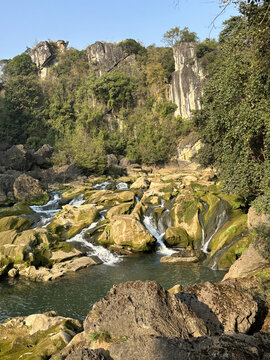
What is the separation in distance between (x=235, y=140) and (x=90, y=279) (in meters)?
9.98

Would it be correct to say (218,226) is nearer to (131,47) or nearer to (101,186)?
(101,186)

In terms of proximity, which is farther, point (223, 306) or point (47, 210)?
point (47, 210)

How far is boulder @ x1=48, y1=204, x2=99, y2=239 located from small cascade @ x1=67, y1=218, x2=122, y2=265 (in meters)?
0.53

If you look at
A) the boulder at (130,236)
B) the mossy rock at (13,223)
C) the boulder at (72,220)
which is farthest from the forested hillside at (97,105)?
the boulder at (130,236)

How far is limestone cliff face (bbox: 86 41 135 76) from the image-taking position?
222 feet

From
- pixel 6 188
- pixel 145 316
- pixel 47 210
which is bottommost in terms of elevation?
pixel 47 210

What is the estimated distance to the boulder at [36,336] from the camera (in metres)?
6.98

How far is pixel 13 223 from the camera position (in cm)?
2038

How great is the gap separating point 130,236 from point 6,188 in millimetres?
17884

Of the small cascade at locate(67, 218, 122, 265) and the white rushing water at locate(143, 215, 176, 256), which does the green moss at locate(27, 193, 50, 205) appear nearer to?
the small cascade at locate(67, 218, 122, 265)

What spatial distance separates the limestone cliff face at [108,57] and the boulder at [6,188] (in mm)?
44186

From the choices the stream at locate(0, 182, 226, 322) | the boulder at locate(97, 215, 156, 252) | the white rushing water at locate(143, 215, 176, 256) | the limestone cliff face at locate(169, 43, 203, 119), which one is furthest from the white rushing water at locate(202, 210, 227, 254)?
the limestone cliff face at locate(169, 43, 203, 119)

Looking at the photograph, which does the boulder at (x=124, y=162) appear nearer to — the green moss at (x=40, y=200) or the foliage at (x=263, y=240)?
the green moss at (x=40, y=200)

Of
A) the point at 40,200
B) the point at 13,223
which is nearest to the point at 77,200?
the point at 40,200
